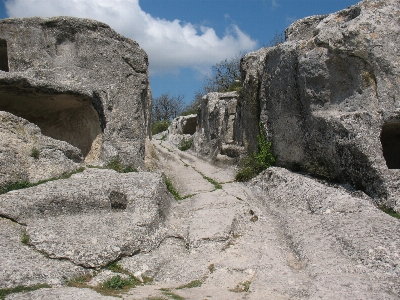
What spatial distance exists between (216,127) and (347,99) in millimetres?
9835

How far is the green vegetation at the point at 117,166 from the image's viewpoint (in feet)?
34.9

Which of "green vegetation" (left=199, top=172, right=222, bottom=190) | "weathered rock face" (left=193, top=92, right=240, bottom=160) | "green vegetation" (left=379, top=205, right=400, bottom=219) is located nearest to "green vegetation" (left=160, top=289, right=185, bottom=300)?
"green vegetation" (left=379, top=205, right=400, bottom=219)

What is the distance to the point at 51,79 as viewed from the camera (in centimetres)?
1159

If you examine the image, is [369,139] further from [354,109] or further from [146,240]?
[146,240]

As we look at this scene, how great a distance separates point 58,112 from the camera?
13086mm

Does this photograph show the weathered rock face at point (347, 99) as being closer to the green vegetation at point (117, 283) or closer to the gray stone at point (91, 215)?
the gray stone at point (91, 215)

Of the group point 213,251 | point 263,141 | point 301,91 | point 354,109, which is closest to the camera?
point 213,251

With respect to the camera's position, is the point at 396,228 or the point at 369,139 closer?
the point at 396,228

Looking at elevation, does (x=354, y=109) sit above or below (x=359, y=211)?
above

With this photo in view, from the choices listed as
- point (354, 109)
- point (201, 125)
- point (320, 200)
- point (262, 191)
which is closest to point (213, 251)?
point (320, 200)

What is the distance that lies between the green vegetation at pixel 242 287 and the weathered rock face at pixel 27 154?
198 inches

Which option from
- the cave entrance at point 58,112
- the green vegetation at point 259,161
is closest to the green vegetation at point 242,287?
the green vegetation at point 259,161

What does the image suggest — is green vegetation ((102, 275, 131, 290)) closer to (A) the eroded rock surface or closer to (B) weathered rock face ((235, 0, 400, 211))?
(B) weathered rock face ((235, 0, 400, 211))

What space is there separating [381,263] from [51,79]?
9201 millimetres
